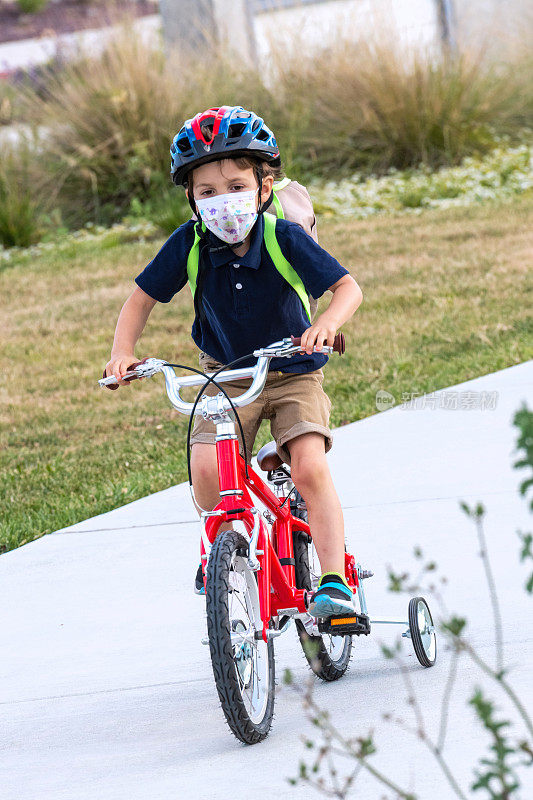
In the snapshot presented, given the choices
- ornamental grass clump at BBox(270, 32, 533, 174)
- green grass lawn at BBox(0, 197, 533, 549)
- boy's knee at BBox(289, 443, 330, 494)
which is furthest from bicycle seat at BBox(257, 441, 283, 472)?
ornamental grass clump at BBox(270, 32, 533, 174)

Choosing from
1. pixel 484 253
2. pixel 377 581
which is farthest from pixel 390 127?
pixel 377 581

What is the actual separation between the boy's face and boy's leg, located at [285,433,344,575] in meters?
0.75

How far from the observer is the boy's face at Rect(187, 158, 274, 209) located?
3.32 meters

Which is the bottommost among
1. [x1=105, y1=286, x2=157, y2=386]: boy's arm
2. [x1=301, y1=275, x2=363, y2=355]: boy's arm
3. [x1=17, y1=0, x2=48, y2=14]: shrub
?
[x1=17, y1=0, x2=48, y2=14]: shrub

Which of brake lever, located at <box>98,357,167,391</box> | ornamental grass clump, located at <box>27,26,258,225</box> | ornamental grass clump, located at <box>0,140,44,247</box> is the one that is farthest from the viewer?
ornamental grass clump, located at <box>27,26,258,225</box>

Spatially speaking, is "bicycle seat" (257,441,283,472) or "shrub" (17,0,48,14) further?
"shrub" (17,0,48,14)

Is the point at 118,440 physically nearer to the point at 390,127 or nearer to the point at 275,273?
the point at 275,273

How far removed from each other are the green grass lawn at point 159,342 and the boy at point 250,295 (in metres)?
2.06

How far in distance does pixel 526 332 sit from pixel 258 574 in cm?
510

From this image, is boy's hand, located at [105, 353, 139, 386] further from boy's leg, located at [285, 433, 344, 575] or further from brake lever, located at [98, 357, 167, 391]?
boy's leg, located at [285, 433, 344, 575]

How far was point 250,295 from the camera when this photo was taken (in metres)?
3.39

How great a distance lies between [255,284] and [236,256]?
98 millimetres

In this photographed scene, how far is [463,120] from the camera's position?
540 inches

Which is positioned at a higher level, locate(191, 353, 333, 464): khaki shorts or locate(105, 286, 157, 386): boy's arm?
locate(105, 286, 157, 386): boy's arm
